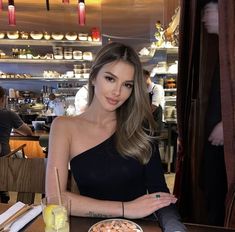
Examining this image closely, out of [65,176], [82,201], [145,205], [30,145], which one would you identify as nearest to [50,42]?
[30,145]

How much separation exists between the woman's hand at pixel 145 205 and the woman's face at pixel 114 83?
0.48 metres

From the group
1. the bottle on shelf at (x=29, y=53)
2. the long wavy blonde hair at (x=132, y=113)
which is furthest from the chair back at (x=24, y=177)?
the bottle on shelf at (x=29, y=53)

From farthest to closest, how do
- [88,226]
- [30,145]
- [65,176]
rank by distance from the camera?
[30,145], [65,176], [88,226]

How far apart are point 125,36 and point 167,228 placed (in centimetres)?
545

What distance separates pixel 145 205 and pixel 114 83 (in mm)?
569

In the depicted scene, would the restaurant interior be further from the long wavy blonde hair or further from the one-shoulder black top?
the one-shoulder black top

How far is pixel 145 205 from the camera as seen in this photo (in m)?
1.21

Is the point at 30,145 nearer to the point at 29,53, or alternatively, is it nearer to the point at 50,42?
the point at 50,42

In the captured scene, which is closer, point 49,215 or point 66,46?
point 49,215

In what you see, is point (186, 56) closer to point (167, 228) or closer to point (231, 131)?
point (231, 131)

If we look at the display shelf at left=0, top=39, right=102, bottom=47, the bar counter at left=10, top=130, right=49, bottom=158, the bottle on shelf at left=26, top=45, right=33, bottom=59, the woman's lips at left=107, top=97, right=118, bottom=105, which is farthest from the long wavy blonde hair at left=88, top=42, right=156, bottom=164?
the bottle on shelf at left=26, top=45, right=33, bottom=59

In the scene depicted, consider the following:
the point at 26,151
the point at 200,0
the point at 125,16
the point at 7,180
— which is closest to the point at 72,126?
the point at 7,180

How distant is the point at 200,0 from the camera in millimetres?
1676

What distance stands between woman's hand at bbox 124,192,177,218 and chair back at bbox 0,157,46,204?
599 mm
